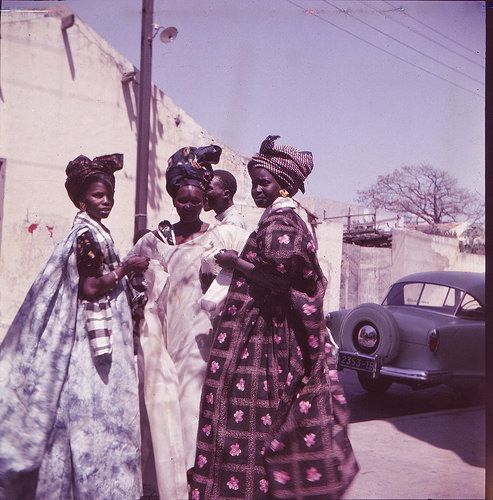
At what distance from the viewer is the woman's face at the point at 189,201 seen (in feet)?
10.8

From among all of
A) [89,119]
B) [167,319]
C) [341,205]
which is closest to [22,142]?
[89,119]

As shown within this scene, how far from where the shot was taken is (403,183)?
39750mm

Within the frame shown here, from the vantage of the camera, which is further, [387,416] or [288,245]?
[387,416]

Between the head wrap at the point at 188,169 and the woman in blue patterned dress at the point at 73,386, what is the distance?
480mm

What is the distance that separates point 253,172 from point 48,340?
1265mm

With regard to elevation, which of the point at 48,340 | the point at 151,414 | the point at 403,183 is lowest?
the point at 151,414

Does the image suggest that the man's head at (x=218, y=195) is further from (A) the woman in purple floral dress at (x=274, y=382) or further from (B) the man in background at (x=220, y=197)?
(A) the woman in purple floral dress at (x=274, y=382)

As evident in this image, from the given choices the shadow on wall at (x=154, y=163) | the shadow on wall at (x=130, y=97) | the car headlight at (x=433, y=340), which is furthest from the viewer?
the shadow on wall at (x=154, y=163)

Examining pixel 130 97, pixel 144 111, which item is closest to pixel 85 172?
pixel 144 111

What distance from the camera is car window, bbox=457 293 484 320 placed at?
7907mm

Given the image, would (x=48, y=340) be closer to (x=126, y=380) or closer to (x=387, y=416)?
(x=126, y=380)

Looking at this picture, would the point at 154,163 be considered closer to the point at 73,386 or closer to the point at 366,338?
the point at 366,338

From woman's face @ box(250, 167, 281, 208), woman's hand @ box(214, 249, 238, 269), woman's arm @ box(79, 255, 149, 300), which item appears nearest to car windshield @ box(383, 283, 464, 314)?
woman's face @ box(250, 167, 281, 208)

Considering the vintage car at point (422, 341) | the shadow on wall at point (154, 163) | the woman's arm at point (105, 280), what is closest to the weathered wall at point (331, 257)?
the shadow on wall at point (154, 163)
